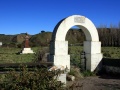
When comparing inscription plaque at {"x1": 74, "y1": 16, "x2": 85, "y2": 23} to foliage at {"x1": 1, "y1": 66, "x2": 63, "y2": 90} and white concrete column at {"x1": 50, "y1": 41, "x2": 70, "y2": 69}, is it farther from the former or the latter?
foliage at {"x1": 1, "y1": 66, "x2": 63, "y2": 90}

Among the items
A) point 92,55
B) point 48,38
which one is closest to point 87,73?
point 92,55

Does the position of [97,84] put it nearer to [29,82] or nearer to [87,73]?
[87,73]

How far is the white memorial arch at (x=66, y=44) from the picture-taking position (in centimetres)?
1133

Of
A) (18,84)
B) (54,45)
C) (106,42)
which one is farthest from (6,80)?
(106,42)

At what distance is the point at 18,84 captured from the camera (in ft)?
20.3

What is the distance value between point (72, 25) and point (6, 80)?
6227 mm

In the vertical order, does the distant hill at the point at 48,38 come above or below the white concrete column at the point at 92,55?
above

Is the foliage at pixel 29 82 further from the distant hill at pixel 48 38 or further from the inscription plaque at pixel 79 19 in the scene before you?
the distant hill at pixel 48 38

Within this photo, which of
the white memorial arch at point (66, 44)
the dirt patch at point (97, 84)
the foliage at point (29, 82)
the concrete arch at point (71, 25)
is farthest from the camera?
the concrete arch at point (71, 25)

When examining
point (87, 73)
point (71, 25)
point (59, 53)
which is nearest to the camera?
point (59, 53)

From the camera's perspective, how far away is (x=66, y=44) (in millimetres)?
11594

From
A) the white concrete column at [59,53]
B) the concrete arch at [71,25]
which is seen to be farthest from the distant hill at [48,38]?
the white concrete column at [59,53]

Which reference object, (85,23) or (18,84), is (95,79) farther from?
(18,84)

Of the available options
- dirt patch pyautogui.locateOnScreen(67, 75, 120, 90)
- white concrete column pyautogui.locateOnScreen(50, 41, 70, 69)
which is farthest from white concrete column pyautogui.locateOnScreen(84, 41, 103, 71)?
white concrete column pyautogui.locateOnScreen(50, 41, 70, 69)
